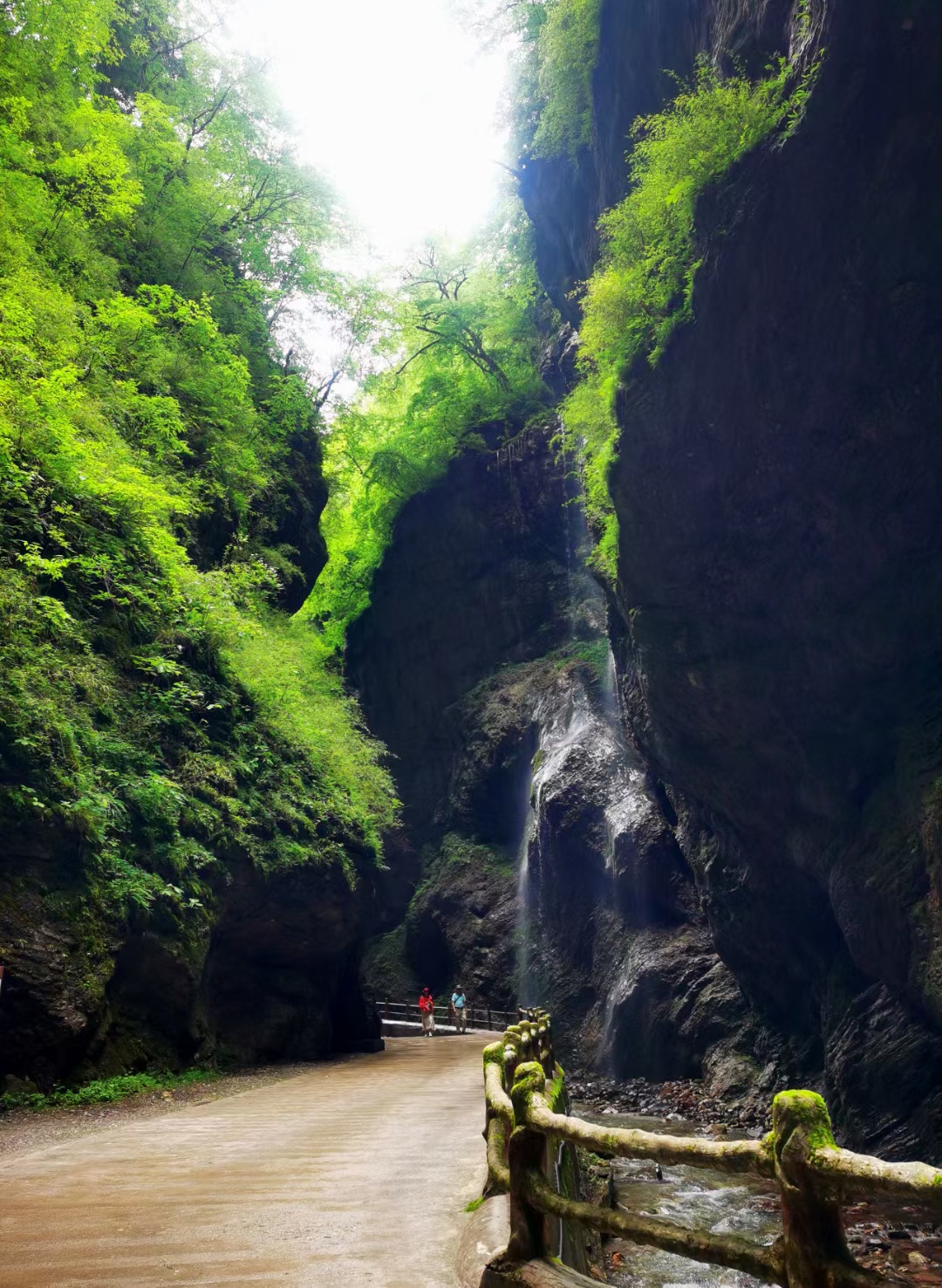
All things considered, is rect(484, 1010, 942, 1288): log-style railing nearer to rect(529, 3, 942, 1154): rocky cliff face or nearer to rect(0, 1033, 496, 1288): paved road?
rect(0, 1033, 496, 1288): paved road

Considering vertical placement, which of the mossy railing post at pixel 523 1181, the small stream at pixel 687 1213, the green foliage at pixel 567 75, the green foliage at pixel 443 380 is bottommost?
the small stream at pixel 687 1213

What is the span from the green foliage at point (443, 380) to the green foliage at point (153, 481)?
6.14m

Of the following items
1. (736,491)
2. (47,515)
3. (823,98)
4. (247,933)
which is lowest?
(247,933)

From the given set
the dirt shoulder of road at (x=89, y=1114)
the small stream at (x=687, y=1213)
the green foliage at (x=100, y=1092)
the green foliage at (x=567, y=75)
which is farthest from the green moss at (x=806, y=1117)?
the green foliage at (x=567, y=75)

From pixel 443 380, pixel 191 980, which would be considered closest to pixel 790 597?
pixel 191 980

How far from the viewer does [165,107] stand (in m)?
22.8

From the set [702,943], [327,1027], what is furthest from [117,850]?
[702,943]

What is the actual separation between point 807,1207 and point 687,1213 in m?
8.01

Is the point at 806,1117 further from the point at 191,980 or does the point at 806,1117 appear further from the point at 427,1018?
the point at 427,1018

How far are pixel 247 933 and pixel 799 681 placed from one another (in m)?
10.9

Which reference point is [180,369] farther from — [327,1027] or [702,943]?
[702,943]

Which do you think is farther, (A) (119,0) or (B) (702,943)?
(A) (119,0)

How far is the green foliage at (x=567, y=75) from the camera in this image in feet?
57.7

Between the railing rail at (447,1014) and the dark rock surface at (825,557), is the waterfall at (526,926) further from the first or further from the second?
the dark rock surface at (825,557)
